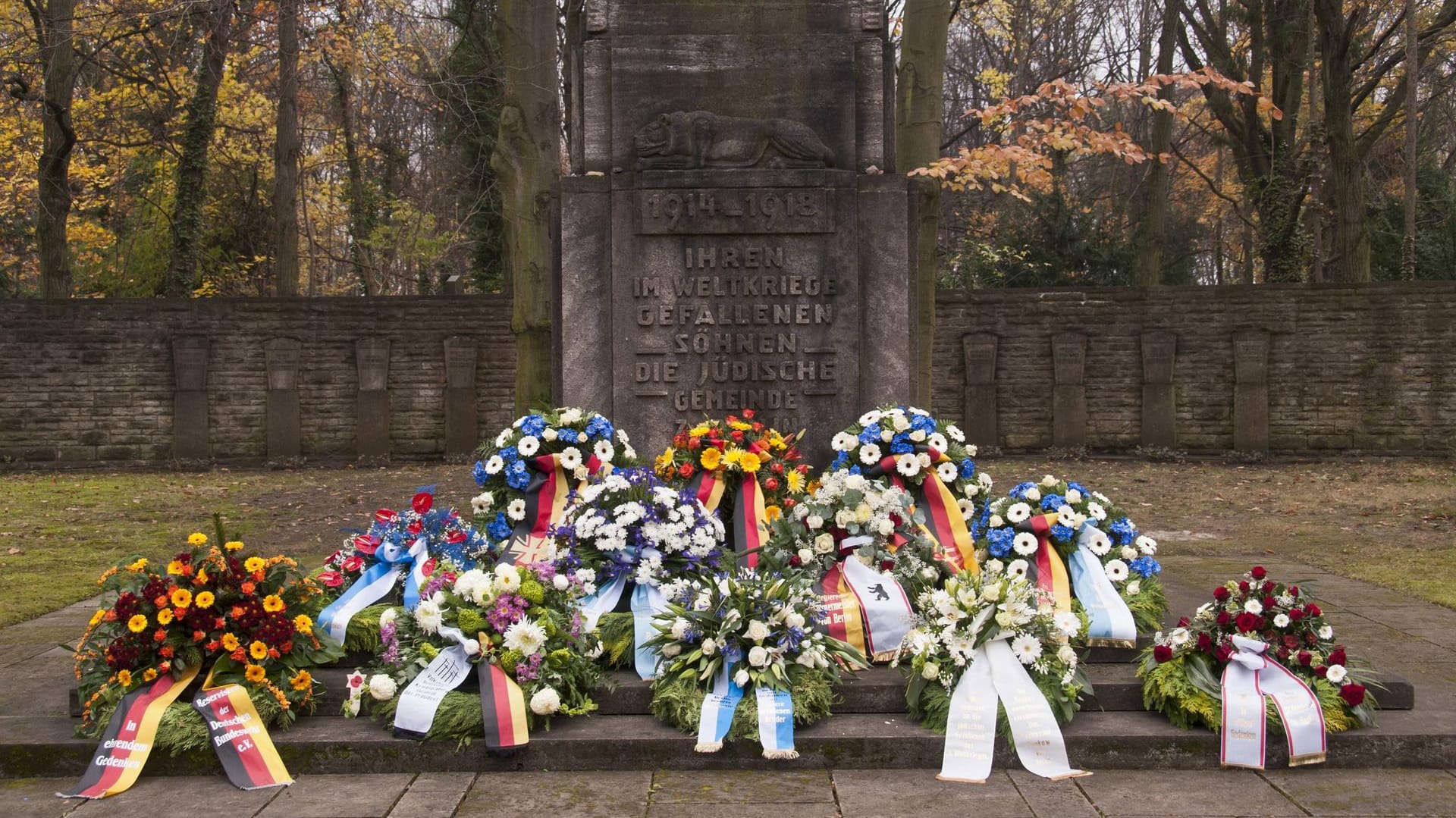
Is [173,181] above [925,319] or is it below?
above

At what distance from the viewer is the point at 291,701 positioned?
4215 mm

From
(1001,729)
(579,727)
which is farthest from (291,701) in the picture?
(1001,729)

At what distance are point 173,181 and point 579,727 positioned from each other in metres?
22.0

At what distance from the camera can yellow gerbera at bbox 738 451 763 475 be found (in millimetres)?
5324

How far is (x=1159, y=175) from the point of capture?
20.4 meters

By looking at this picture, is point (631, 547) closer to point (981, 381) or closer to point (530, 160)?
point (530, 160)

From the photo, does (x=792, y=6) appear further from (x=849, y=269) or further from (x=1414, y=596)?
(x=1414, y=596)

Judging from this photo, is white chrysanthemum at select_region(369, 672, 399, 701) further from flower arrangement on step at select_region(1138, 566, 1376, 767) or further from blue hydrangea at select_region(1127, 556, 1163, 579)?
blue hydrangea at select_region(1127, 556, 1163, 579)

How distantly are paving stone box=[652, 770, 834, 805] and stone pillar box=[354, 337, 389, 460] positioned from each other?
13.2 meters

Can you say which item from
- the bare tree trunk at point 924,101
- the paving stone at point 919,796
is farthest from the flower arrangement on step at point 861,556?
the bare tree trunk at point 924,101

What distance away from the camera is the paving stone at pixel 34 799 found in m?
3.66

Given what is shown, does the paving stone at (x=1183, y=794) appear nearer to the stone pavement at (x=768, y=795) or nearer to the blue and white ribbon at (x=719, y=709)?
the stone pavement at (x=768, y=795)

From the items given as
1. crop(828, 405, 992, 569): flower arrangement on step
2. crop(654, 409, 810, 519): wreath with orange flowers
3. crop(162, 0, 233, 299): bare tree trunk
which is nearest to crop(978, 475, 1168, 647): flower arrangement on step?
crop(828, 405, 992, 569): flower arrangement on step

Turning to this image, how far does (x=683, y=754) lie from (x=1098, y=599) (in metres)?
1.83
